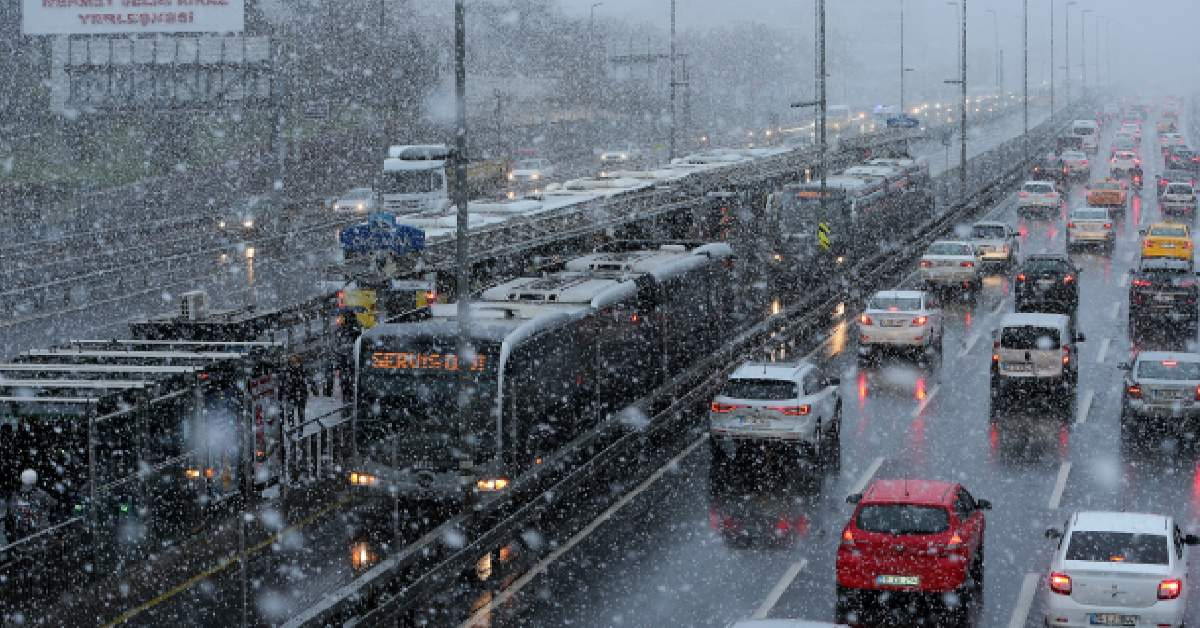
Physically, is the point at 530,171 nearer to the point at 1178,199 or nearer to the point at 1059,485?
the point at 1178,199

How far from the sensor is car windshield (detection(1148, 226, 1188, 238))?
4907 centimetres

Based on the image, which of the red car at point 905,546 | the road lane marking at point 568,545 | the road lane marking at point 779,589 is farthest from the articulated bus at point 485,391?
the red car at point 905,546

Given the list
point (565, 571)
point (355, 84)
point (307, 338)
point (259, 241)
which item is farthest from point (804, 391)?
point (355, 84)

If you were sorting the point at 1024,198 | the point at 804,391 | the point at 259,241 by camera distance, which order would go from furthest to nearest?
the point at 1024,198 → the point at 259,241 → the point at 804,391

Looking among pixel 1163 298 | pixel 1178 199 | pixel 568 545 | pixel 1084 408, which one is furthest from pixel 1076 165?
pixel 568 545

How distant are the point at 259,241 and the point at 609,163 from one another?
3466cm

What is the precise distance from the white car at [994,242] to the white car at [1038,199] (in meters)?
13.7

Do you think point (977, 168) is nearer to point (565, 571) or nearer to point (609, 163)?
point (609, 163)

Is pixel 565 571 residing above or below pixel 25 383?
below

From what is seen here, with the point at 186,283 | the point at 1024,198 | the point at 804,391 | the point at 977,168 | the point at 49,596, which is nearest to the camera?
the point at 49,596

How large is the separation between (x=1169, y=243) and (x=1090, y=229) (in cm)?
661

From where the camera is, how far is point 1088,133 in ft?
342

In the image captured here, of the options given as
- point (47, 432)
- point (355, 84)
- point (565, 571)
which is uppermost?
point (355, 84)

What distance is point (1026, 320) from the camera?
107 ft
